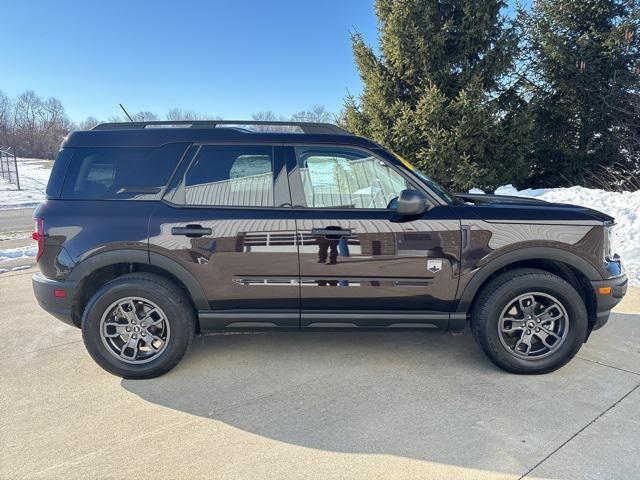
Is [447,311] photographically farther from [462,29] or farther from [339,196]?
[462,29]

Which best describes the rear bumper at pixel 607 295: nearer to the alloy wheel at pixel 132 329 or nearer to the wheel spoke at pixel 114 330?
the alloy wheel at pixel 132 329

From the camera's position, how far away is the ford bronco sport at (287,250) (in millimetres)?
3150

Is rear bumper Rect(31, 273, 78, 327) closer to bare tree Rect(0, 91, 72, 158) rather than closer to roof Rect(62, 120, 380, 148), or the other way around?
roof Rect(62, 120, 380, 148)

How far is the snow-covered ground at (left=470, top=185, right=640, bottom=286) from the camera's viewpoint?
19.4 ft

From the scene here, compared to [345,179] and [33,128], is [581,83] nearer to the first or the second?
[345,179]

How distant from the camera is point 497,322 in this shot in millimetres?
3203

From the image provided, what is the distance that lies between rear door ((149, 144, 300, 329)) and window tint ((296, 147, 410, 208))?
A: 214 millimetres

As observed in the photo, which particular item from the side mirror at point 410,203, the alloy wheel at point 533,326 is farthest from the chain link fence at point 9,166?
the alloy wheel at point 533,326

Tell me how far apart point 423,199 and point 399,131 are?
7154 millimetres

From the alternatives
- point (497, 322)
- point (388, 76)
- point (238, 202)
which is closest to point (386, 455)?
point (497, 322)

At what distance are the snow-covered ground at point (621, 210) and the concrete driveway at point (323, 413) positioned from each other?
2.65 meters

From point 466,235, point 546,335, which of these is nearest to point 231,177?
point 466,235

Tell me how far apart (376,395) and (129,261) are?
212 centimetres

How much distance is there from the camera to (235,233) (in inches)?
124
